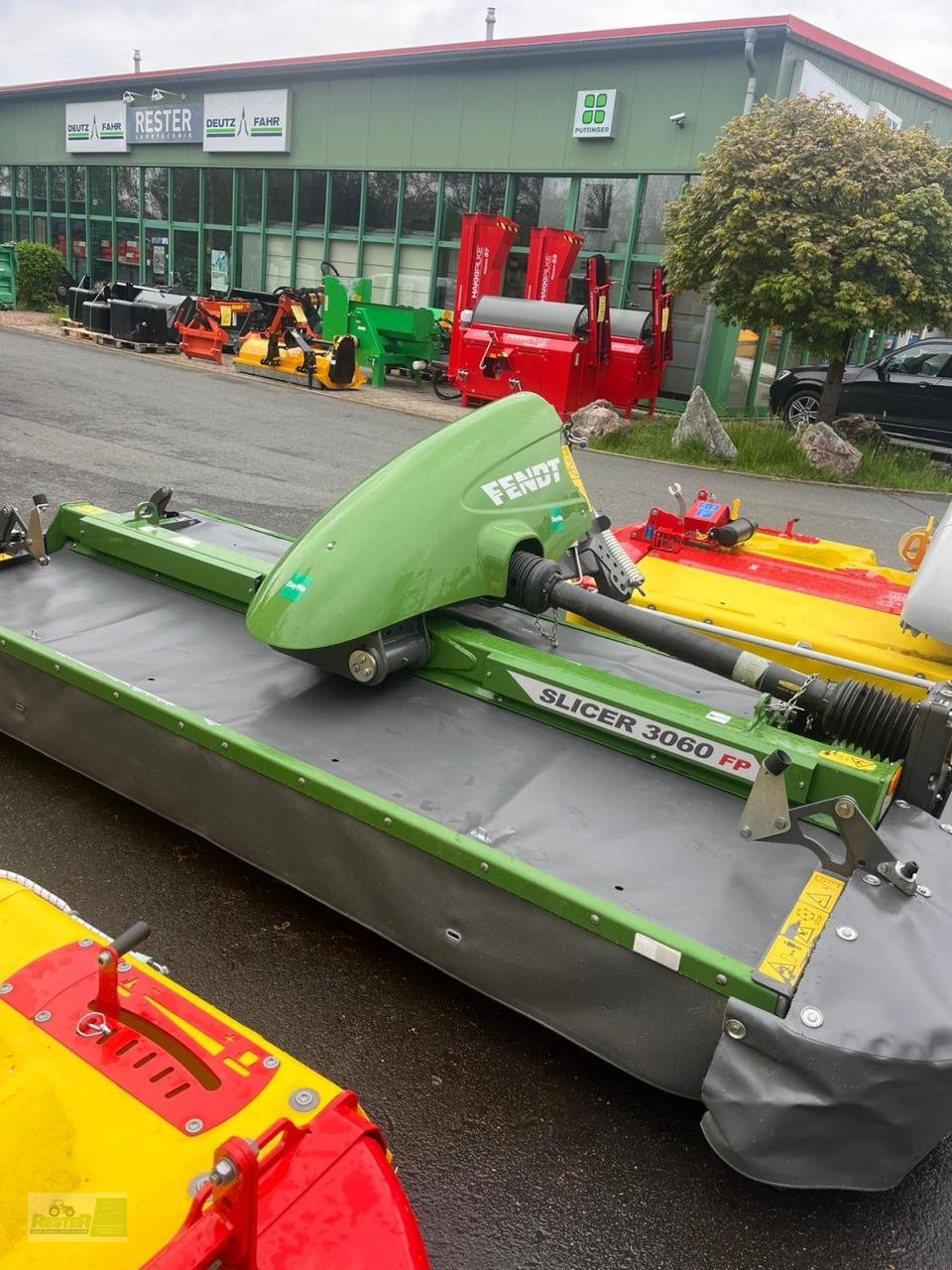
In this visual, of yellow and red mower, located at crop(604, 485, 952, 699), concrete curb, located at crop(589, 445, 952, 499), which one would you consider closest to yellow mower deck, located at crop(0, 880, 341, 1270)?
yellow and red mower, located at crop(604, 485, 952, 699)

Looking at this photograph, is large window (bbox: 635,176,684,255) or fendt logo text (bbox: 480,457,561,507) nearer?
fendt logo text (bbox: 480,457,561,507)

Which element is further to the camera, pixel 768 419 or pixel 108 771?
pixel 768 419

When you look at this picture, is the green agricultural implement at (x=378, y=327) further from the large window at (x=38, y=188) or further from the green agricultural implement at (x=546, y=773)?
the large window at (x=38, y=188)

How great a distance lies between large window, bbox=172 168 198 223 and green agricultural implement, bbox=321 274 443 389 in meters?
8.35

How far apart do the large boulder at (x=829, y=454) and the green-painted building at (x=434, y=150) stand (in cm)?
172

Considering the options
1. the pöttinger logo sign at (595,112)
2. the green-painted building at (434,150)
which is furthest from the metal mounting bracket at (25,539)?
the pöttinger logo sign at (595,112)

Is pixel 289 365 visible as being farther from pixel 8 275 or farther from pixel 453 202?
pixel 8 275

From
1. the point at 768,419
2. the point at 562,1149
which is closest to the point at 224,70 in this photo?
the point at 768,419

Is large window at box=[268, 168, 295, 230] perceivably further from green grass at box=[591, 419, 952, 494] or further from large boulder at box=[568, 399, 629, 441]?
green grass at box=[591, 419, 952, 494]

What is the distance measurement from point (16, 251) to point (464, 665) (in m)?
23.1

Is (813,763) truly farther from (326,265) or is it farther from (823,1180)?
(326,265)

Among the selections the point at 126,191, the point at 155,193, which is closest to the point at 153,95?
the point at 155,193

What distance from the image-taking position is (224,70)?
2062cm

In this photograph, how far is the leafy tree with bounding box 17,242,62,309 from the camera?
2231cm
